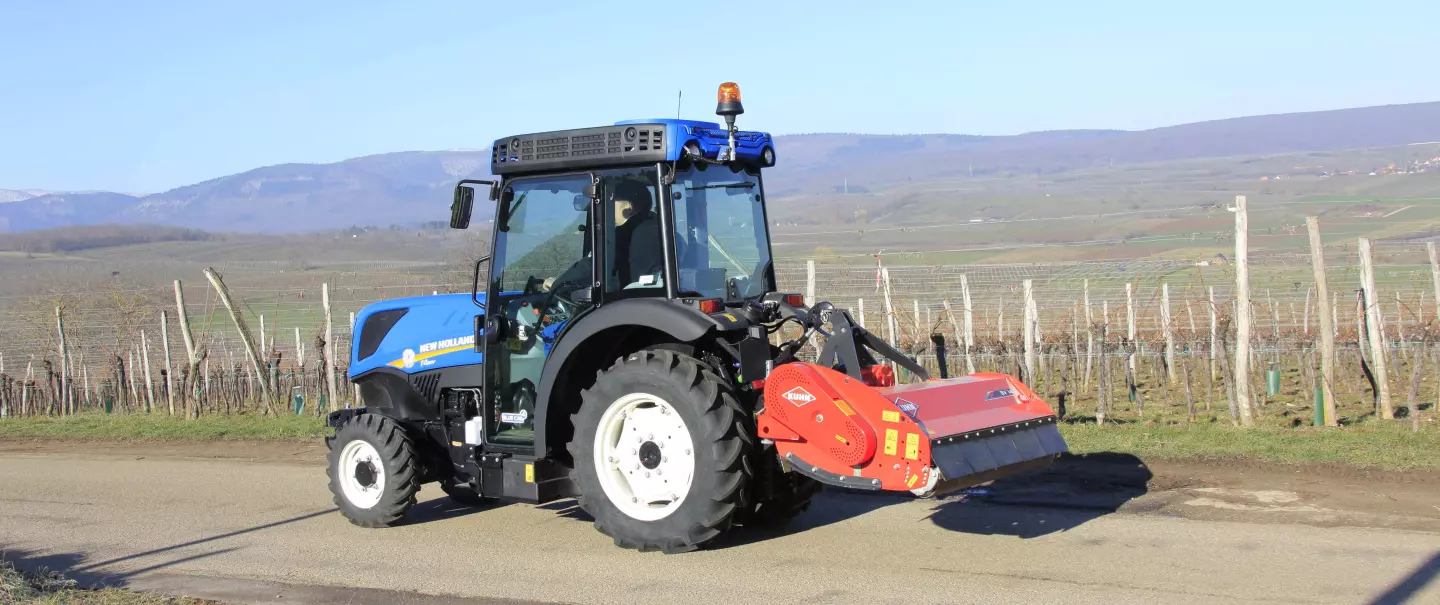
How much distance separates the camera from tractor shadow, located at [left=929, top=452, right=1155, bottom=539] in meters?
7.83

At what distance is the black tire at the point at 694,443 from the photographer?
680 centimetres

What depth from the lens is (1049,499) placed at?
8641mm

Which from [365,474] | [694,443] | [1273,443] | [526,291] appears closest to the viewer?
[694,443]

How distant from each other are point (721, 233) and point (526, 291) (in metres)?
1.29

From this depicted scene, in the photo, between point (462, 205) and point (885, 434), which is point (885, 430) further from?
point (462, 205)

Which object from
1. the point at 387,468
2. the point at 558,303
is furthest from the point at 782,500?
the point at 387,468

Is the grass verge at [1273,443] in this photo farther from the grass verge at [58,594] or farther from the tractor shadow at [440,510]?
the grass verge at [58,594]

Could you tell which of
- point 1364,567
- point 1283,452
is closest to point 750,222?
point 1364,567

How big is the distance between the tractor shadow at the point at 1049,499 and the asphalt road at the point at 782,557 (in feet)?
0.11

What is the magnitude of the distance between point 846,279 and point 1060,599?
3413 centimetres

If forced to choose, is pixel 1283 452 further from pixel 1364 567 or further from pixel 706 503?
pixel 706 503

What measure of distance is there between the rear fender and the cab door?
0.79ft

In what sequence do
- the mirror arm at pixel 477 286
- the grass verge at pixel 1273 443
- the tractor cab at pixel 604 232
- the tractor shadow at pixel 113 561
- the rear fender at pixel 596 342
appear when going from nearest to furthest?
the rear fender at pixel 596 342, the tractor cab at pixel 604 232, the tractor shadow at pixel 113 561, the mirror arm at pixel 477 286, the grass verge at pixel 1273 443

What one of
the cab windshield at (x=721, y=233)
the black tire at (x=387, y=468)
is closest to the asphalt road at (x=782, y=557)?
the black tire at (x=387, y=468)
